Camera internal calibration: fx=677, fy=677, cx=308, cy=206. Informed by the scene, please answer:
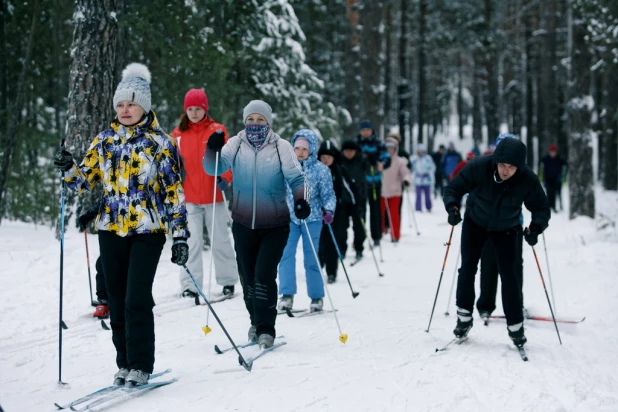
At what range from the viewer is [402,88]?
34375mm

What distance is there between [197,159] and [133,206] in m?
3.16

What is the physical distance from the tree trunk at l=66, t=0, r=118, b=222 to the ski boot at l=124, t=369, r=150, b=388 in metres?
5.24

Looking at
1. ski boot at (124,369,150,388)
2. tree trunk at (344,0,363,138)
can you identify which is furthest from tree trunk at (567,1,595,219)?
ski boot at (124,369,150,388)

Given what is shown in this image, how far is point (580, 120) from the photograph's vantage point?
52.7 feet

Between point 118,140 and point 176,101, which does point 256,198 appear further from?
point 176,101

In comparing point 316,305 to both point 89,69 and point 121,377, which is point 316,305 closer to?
point 121,377

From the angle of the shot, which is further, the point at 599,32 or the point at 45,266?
the point at 599,32

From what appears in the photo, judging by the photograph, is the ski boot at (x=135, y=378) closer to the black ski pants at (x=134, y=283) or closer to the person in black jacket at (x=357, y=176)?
the black ski pants at (x=134, y=283)

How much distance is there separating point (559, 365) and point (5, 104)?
10.9m

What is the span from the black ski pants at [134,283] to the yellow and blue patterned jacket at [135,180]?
3.6 inches

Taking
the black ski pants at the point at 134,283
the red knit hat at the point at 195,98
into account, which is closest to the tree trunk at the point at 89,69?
the red knit hat at the point at 195,98

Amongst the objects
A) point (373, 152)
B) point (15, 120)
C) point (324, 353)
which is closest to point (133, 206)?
point (324, 353)

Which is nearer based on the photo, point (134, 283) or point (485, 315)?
point (134, 283)

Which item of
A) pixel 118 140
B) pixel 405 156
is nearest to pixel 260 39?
pixel 405 156
